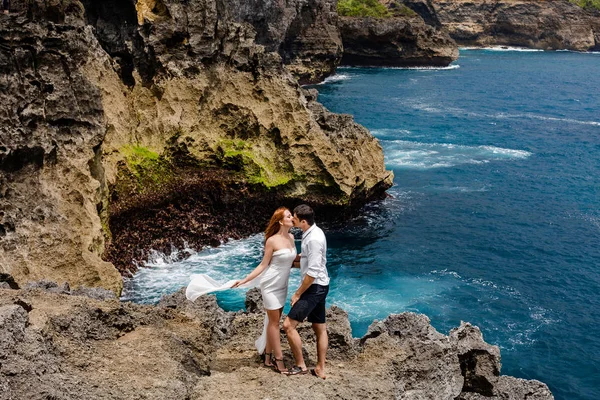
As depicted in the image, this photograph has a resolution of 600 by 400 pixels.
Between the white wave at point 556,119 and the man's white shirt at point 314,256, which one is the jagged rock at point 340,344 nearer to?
the man's white shirt at point 314,256

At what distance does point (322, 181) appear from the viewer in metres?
33.1

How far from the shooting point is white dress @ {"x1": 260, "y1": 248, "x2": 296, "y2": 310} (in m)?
Answer: 11.5

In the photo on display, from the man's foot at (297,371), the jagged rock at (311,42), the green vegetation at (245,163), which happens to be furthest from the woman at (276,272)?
the jagged rock at (311,42)

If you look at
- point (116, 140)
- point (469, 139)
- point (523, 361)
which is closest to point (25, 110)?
point (116, 140)

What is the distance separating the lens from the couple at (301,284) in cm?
1130

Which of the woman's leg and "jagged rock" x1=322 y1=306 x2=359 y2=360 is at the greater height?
the woman's leg

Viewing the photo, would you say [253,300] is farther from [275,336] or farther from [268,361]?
[275,336]

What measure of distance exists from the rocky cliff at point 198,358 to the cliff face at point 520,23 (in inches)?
5408

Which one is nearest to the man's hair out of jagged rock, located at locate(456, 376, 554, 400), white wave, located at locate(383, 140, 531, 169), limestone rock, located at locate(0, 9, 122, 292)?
jagged rock, located at locate(456, 376, 554, 400)

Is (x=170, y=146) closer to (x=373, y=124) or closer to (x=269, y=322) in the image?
(x=269, y=322)

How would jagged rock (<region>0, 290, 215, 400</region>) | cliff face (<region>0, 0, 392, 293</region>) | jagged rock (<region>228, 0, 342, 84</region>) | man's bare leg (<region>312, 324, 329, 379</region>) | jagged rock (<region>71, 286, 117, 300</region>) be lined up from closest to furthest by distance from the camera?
1. jagged rock (<region>0, 290, 215, 400</region>)
2. man's bare leg (<region>312, 324, 329, 379</region>)
3. jagged rock (<region>71, 286, 117, 300</region>)
4. cliff face (<region>0, 0, 392, 293</region>)
5. jagged rock (<region>228, 0, 342, 84</region>)

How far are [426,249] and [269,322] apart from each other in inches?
852

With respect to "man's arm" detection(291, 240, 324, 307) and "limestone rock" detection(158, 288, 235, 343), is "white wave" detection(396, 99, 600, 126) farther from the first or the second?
"man's arm" detection(291, 240, 324, 307)

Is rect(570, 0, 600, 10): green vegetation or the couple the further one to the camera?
rect(570, 0, 600, 10): green vegetation
